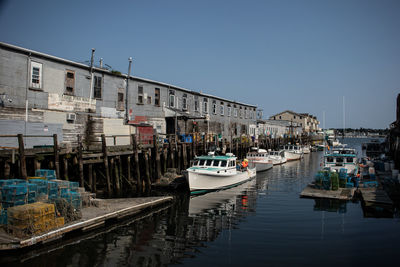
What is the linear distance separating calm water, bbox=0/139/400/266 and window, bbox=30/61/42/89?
1177cm

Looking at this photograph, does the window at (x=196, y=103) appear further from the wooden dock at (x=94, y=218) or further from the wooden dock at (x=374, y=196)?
the wooden dock at (x=374, y=196)

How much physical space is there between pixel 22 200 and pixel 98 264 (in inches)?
154

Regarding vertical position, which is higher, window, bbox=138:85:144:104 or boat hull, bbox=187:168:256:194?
window, bbox=138:85:144:104

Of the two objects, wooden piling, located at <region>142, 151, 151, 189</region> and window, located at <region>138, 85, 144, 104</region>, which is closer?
wooden piling, located at <region>142, 151, 151, 189</region>

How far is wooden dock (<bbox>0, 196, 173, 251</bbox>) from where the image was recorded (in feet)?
31.8

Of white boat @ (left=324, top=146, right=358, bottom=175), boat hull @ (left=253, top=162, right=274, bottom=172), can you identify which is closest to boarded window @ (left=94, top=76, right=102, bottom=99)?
boat hull @ (left=253, top=162, right=274, bottom=172)

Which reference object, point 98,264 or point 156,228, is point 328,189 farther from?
point 98,264

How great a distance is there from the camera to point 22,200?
11.0 meters

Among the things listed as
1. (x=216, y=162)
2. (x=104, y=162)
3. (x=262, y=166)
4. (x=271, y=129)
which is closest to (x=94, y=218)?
(x=104, y=162)

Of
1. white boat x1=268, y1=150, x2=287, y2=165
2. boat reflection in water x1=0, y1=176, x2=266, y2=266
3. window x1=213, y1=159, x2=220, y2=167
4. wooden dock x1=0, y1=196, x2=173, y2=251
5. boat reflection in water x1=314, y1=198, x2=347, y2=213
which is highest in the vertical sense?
window x1=213, y1=159, x2=220, y2=167

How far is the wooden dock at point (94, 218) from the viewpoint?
9.70 metres

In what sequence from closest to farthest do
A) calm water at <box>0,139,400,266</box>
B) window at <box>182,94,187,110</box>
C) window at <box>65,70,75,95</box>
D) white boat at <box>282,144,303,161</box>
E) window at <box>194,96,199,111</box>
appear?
1. calm water at <box>0,139,400,266</box>
2. window at <box>65,70,75,95</box>
3. window at <box>182,94,187,110</box>
4. window at <box>194,96,199,111</box>
5. white boat at <box>282,144,303,161</box>

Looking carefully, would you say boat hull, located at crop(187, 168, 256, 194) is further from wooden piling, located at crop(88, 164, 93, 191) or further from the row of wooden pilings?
wooden piling, located at crop(88, 164, 93, 191)

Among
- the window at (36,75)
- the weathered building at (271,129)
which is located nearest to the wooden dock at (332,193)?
the window at (36,75)
